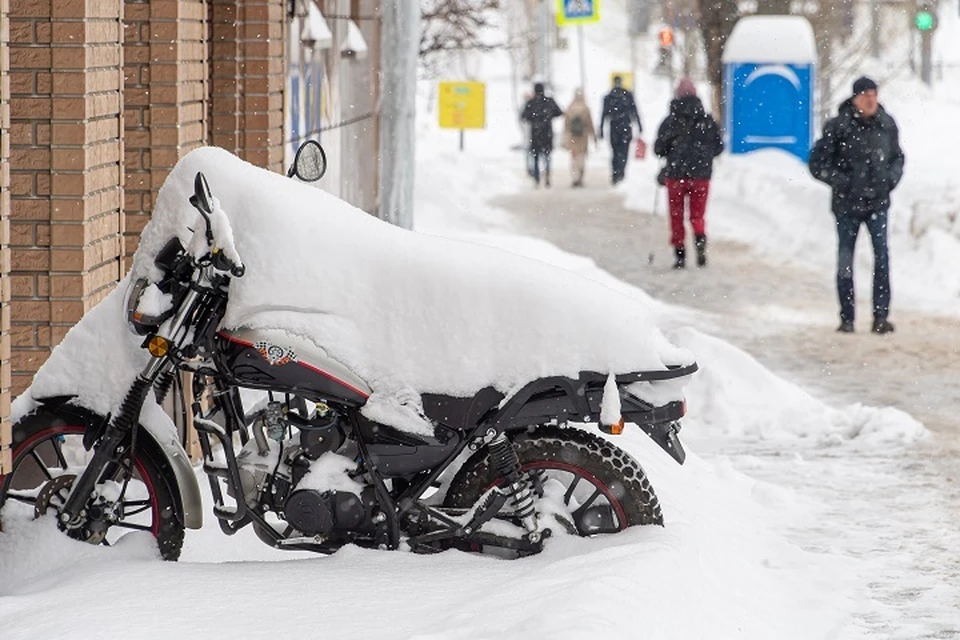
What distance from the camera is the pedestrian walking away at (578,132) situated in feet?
97.9

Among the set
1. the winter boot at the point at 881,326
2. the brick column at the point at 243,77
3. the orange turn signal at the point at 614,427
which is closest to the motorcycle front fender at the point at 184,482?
the orange turn signal at the point at 614,427

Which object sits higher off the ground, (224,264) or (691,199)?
(224,264)

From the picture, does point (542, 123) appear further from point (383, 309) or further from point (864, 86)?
point (383, 309)

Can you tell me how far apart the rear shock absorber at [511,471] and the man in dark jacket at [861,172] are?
8301mm

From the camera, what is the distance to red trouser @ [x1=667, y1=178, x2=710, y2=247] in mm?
17891

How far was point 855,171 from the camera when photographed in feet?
42.8

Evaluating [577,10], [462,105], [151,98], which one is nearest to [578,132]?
[462,105]

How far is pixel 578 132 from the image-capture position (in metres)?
29.9

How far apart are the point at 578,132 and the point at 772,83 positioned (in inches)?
165

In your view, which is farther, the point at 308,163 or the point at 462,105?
the point at 462,105

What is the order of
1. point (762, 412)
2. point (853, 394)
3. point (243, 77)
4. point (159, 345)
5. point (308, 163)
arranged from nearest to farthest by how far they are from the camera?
point (159, 345), point (308, 163), point (243, 77), point (762, 412), point (853, 394)

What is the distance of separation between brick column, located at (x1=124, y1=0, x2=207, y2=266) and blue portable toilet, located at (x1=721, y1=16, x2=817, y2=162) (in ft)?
64.0

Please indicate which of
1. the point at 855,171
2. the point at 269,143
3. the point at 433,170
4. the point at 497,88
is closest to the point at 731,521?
the point at 269,143

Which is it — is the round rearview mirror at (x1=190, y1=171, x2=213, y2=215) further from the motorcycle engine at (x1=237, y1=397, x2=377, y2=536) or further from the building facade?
the building facade
